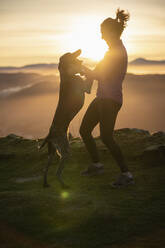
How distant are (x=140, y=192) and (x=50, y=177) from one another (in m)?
2.17

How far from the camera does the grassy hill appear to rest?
489 centimetres

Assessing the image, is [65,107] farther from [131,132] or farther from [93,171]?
[131,132]

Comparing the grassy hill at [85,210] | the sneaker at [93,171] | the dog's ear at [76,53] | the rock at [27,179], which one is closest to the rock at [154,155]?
the grassy hill at [85,210]

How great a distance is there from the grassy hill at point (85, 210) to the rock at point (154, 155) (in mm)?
24

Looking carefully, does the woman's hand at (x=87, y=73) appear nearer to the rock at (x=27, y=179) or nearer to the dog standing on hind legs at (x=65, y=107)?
the dog standing on hind legs at (x=65, y=107)

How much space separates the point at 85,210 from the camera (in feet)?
18.6

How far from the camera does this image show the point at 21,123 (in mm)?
91625

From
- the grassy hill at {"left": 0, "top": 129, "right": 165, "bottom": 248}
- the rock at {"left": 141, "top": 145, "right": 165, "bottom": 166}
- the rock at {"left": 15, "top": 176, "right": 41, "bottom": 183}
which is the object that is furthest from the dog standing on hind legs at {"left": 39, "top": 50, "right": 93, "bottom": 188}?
the rock at {"left": 141, "top": 145, "right": 165, "bottom": 166}

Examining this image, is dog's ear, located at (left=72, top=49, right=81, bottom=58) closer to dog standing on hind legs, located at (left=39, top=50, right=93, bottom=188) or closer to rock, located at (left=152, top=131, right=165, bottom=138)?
dog standing on hind legs, located at (left=39, top=50, right=93, bottom=188)

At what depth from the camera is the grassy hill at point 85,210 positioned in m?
4.89

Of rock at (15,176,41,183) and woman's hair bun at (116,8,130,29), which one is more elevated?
woman's hair bun at (116,8,130,29)

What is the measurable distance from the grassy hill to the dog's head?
196cm

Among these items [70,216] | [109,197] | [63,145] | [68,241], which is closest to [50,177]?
[63,145]

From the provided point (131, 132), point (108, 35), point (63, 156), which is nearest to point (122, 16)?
point (108, 35)
